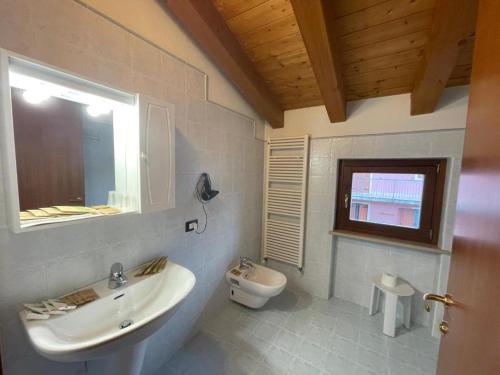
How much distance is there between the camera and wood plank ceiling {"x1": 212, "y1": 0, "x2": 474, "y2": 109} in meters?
1.26

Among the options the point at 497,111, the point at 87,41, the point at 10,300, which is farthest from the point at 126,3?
the point at 497,111

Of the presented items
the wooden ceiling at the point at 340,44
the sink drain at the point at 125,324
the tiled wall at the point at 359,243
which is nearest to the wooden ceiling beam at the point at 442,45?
the wooden ceiling at the point at 340,44

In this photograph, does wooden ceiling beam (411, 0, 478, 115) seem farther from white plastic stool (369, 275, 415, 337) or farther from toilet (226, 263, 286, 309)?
toilet (226, 263, 286, 309)

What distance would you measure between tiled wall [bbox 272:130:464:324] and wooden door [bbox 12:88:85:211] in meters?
1.99

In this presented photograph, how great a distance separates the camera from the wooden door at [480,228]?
48 centimetres

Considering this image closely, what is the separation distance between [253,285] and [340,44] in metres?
2.06

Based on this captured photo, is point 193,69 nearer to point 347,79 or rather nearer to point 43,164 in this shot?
point 43,164

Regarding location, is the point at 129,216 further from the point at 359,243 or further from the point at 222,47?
the point at 359,243

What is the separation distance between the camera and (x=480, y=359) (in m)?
0.50

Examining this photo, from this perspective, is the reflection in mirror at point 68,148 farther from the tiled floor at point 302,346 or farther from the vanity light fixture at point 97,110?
the tiled floor at point 302,346

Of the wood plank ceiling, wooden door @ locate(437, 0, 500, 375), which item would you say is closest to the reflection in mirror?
the wood plank ceiling

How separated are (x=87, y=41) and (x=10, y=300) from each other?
117 cm

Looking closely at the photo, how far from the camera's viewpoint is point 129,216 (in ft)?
3.98

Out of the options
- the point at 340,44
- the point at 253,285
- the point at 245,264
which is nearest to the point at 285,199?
the point at 245,264
